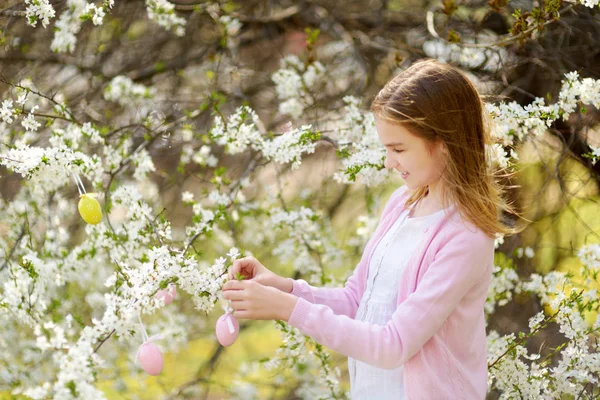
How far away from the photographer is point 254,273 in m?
1.59

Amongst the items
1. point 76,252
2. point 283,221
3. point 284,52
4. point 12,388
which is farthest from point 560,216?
point 12,388

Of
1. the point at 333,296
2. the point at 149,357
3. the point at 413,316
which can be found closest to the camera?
the point at 413,316

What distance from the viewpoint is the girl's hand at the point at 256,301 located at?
1.40 m

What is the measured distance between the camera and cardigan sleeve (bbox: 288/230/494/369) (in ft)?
4.56

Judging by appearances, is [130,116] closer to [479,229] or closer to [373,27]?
[373,27]

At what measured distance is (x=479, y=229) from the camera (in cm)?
145

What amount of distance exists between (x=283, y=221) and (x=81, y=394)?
1.47 m

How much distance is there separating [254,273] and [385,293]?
0.30 metres

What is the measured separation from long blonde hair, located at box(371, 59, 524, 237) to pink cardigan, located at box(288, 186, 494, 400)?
5 cm

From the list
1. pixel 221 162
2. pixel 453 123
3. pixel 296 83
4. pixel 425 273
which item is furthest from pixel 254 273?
pixel 221 162

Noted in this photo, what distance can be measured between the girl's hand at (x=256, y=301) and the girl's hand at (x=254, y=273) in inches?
3.1

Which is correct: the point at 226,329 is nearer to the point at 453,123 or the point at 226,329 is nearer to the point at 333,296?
the point at 333,296

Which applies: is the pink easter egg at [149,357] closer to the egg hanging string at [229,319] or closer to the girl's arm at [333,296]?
the egg hanging string at [229,319]

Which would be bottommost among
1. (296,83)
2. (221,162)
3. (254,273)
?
(221,162)
